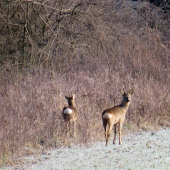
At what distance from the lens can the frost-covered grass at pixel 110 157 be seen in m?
4.95

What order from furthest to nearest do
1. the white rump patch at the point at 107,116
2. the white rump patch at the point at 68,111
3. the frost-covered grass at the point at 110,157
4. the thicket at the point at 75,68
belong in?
the white rump patch at the point at 68,111, the thicket at the point at 75,68, the white rump patch at the point at 107,116, the frost-covered grass at the point at 110,157

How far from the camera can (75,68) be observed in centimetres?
1144

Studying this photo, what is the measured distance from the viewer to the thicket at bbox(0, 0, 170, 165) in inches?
261

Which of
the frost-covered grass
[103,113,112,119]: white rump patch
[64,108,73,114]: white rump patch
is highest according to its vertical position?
[103,113,112,119]: white rump patch

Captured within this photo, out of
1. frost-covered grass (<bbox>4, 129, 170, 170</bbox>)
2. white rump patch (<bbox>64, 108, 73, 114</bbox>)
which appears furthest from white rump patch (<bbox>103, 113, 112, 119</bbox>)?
white rump patch (<bbox>64, 108, 73, 114</bbox>)

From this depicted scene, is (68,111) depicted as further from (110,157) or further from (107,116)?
(110,157)

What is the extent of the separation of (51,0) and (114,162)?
25.4 feet

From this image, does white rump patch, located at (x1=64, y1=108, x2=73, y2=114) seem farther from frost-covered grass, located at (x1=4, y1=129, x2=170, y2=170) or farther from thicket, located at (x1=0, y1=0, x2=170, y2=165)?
frost-covered grass, located at (x1=4, y1=129, x2=170, y2=170)

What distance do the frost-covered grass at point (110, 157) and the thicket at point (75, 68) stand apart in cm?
40

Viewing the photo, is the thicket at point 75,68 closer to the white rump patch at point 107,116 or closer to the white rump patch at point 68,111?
the white rump patch at point 68,111

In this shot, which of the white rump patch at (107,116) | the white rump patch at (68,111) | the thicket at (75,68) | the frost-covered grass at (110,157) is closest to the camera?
the frost-covered grass at (110,157)

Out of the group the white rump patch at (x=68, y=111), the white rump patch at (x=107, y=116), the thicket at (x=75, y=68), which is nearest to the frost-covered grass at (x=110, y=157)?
the thicket at (x=75, y=68)

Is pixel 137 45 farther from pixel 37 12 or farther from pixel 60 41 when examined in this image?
pixel 37 12

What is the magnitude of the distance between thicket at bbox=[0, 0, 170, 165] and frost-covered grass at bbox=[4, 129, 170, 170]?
1.32 ft
